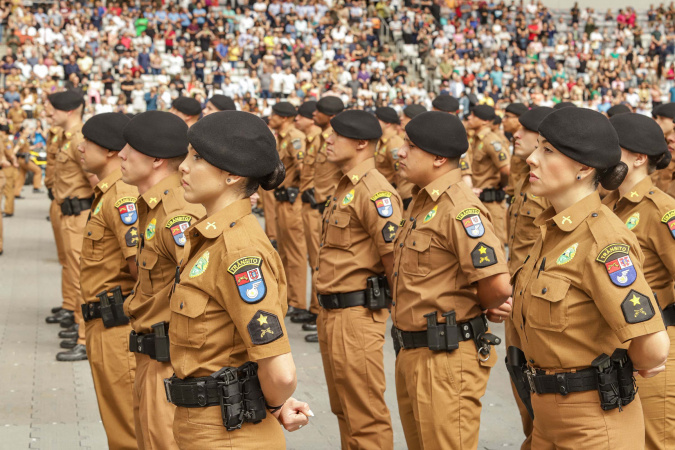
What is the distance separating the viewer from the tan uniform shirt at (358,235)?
5.36 m

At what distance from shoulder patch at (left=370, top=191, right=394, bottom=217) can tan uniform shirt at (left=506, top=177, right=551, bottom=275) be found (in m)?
1.75

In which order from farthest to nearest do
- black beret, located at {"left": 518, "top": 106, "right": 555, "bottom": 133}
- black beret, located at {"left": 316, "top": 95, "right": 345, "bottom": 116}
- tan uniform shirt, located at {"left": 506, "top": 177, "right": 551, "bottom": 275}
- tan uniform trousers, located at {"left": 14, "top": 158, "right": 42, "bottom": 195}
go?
1. tan uniform trousers, located at {"left": 14, "top": 158, "right": 42, "bottom": 195}
2. black beret, located at {"left": 316, "top": 95, "right": 345, "bottom": 116}
3. black beret, located at {"left": 518, "top": 106, "right": 555, "bottom": 133}
4. tan uniform shirt, located at {"left": 506, "top": 177, "right": 551, "bottom": 275}

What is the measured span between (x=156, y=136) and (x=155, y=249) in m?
0.63

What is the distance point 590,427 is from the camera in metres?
3.45

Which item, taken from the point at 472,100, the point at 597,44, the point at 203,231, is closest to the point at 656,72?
the point at 597,44

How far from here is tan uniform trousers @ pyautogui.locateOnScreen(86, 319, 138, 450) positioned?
16.3 ft

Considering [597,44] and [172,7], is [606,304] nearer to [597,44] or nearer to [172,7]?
[172,7]

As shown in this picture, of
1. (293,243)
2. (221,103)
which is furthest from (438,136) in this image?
(221,103)

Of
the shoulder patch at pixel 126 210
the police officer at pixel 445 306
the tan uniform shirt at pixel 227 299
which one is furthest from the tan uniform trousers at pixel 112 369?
the tan uniform shirt at pixel 227 299

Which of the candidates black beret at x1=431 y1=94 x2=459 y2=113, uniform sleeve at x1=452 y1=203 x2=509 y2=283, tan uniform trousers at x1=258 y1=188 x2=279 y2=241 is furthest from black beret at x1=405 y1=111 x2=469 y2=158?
tan uniform trousers at x1=258 y1=188 x2=279 y2=241

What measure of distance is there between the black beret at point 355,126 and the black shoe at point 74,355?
12.1ft

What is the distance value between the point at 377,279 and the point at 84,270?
70.6 inches

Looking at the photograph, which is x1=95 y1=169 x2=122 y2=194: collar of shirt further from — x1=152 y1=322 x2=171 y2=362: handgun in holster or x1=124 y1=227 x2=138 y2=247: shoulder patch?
x1=152 y1=322 x2=171 y2=362: handgun in holster

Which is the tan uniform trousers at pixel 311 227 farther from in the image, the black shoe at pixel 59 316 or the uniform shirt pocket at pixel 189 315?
the uniform shirt pocket at pixel 189 315
